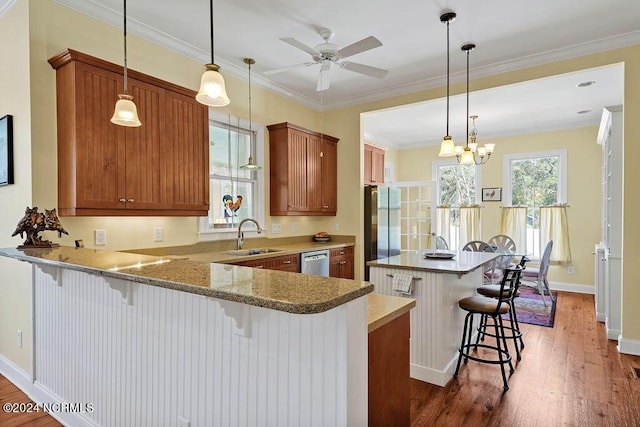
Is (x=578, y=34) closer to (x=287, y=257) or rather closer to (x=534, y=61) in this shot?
(x=534, y=61)

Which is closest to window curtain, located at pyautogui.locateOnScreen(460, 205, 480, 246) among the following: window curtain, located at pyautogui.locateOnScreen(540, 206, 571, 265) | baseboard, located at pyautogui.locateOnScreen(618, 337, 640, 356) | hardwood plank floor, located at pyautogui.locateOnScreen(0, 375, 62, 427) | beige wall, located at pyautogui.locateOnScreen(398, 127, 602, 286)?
window curtain, located at pyautogui.locateOnScreen(540, 206, 571, 265)

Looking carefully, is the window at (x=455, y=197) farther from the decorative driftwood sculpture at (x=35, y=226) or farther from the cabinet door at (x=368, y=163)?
the decorative driftwood sculpture at (x=35, y=226)

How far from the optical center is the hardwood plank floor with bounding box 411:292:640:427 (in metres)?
2.18

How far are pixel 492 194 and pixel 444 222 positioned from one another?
3.28 feet

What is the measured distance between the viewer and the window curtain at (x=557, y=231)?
577 centimetres

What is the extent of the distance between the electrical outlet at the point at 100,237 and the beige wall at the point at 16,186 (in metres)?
0.44

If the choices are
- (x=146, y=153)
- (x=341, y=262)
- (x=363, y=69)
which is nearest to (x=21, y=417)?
(x=146, y=153)

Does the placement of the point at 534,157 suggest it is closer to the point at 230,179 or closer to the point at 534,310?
the point at 534,310

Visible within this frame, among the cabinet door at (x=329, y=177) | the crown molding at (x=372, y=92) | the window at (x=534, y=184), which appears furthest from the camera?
the window at (x=534, y=184)

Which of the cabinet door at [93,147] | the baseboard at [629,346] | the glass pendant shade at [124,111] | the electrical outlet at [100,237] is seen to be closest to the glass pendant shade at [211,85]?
the glass pendant shade at [124,111]

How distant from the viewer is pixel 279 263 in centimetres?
355

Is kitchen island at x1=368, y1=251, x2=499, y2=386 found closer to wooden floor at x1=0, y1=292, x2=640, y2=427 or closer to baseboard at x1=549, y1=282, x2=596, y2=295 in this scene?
wooden floor at x1=0, y1=292, x2=640, y2=427

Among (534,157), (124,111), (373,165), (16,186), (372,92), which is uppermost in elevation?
(372,92)

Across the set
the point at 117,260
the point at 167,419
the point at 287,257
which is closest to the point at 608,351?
the point at 287,257
